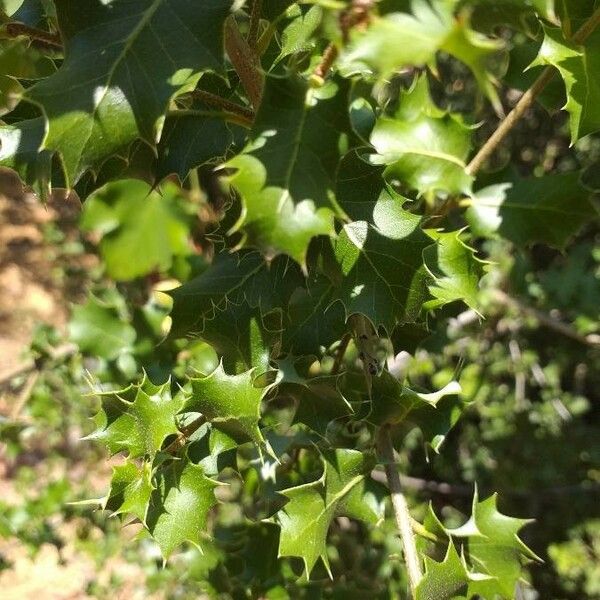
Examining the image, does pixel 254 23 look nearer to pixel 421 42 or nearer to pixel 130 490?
pixel 421 42

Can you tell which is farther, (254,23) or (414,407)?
(414,407)

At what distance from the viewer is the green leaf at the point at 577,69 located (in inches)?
32.5

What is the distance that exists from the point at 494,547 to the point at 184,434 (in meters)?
0.41

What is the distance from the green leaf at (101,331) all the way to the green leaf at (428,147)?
77cm

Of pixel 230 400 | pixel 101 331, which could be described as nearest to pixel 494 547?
pixel 230 400

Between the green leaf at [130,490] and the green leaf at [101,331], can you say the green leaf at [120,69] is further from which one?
the green leaf at [101,331]

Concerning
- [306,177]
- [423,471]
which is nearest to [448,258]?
[306,177]

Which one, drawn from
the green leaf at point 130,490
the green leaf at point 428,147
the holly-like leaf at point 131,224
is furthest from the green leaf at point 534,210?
the holly-like leaf at point 131,224

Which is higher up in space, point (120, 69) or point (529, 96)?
point (120, 69)

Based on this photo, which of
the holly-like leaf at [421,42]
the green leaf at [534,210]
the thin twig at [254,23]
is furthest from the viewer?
the green leaf at [534,210]

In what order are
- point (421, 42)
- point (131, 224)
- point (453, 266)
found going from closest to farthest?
point (421, 42), point (453, 266), point (131, 224)

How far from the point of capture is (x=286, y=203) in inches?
25.3

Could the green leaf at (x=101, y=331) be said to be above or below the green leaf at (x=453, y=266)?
below

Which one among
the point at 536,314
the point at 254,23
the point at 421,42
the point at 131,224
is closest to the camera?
the point at 421,42
